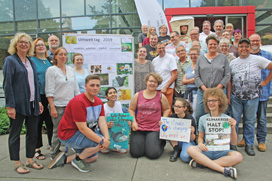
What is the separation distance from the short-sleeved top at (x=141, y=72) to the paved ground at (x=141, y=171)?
165 centimetres

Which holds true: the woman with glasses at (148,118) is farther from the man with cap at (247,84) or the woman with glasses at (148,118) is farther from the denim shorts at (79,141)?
the man with cap at (247,84)

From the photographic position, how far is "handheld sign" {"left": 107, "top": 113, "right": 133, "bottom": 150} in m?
4.17

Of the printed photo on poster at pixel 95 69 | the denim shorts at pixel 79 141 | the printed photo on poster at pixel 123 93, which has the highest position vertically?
the printed photo on poster at pixel 95 69

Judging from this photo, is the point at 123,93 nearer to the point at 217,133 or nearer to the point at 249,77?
the point at 217,133

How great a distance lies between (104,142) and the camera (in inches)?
131

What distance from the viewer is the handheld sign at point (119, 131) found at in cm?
417

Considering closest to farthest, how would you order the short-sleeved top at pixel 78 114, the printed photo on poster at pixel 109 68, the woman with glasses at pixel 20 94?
the woman with glasses at pixel 20 94
the short-sleeved top at pixel 78 114
the printed photo on poster at pixel 109 68

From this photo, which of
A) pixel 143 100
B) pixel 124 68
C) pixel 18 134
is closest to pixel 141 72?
pixel 124 68

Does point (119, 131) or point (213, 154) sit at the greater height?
point (119, 131)

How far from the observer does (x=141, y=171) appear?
11.1ft

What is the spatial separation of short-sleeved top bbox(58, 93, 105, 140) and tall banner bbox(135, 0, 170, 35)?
6657 mm

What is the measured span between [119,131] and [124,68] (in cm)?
150

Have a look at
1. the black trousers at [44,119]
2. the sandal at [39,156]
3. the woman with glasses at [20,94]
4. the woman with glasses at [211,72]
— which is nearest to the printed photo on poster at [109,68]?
the black trousers at [44,119]

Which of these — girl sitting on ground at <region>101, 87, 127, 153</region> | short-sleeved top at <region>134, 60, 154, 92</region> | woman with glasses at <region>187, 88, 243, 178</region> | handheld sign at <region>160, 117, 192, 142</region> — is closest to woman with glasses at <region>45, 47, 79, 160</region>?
girl sitting on ground at <region>101, 87, 127, 153</region>
